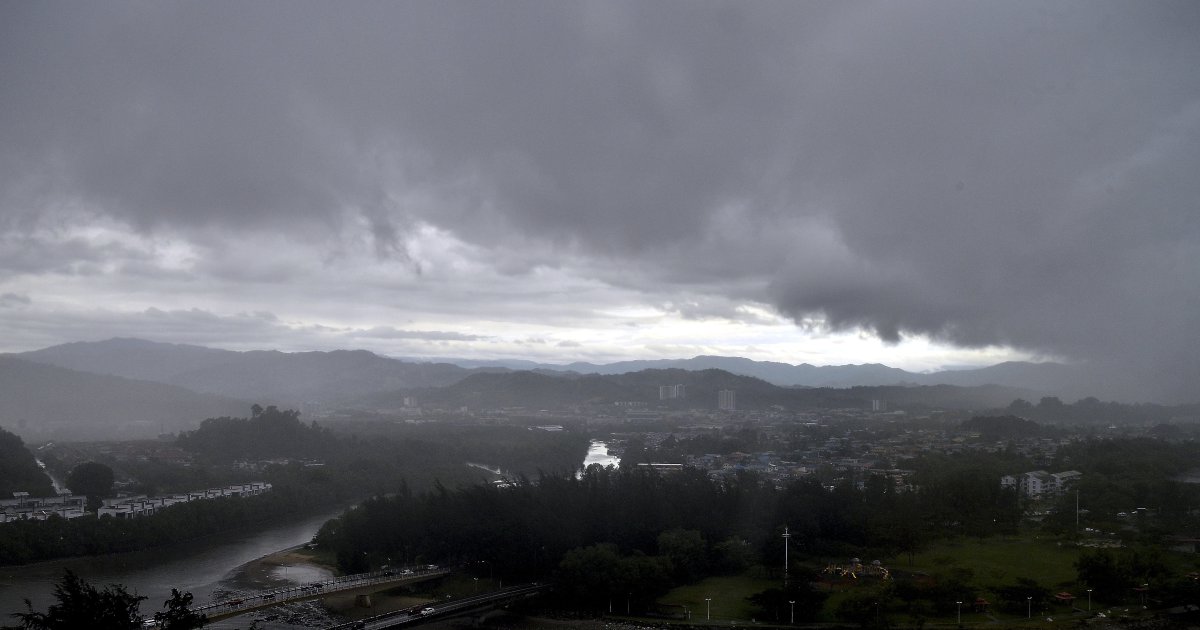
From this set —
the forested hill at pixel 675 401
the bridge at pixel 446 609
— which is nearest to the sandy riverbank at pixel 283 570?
the bridge at pixel 446 609

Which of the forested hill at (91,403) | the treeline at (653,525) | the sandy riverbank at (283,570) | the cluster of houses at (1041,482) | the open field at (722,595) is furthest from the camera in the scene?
the forested hill at (91,403)

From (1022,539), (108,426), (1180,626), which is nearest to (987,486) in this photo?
(1022,539)

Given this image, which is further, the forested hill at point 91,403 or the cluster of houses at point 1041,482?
the forested hill at point 91,403

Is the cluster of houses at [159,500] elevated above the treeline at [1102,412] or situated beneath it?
situated beneath

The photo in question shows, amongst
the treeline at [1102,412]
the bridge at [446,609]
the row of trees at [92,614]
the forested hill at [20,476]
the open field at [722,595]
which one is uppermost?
the treeline at [1102,412]

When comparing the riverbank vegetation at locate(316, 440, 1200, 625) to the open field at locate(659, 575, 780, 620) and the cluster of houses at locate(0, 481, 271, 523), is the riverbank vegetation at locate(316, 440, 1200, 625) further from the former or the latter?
the cluster of houses at locate(0, 481, 271, 523)

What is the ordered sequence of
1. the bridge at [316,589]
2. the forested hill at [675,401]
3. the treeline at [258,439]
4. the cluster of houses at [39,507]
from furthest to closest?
1. the forested hill at [675,401]
2. the treeline at [258,439]
3. the cluster of houses at [39,507]
4. the bridge at [316,589]

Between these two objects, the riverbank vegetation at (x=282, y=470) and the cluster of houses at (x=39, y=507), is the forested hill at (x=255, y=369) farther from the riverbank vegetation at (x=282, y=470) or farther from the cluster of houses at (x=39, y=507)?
the cluster of houses at (x=39, y=507)

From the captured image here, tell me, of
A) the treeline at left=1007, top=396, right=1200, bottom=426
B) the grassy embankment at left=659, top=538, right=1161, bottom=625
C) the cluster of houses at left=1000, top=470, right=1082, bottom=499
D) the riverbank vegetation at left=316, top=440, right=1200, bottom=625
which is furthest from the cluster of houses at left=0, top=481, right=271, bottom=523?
the treeline at left=1007, top=396, right=1200, bottom=426
